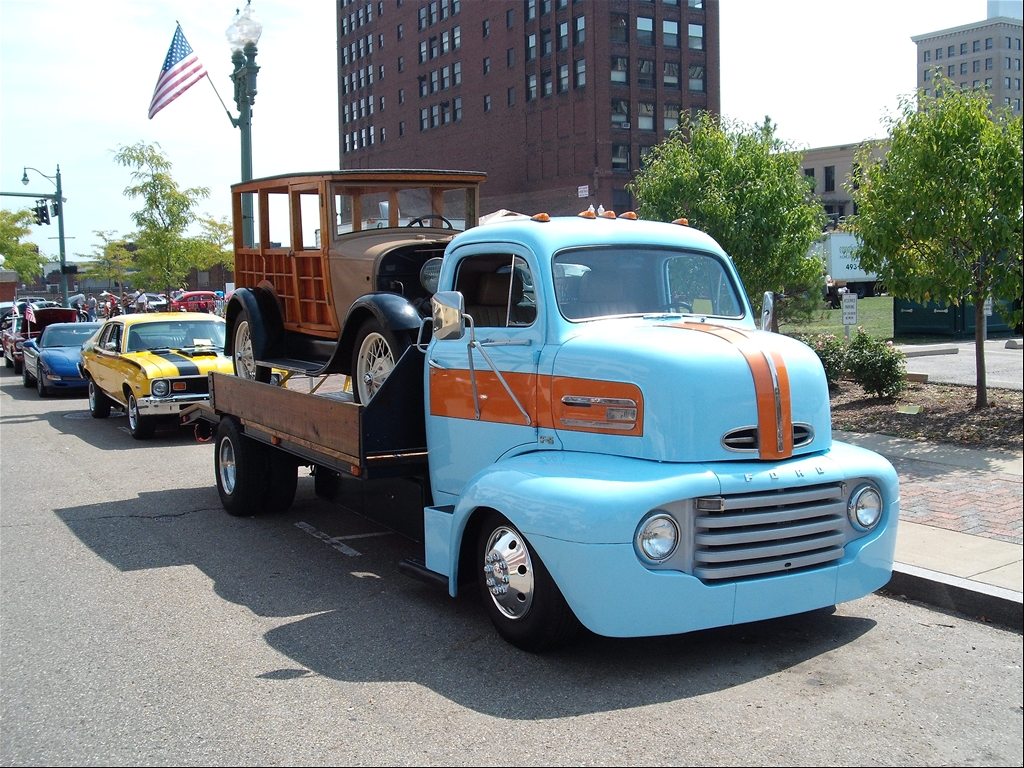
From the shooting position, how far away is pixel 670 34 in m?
58.5

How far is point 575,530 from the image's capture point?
460 centimetres

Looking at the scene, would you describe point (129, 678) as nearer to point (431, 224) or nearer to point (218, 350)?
point (431, 224)

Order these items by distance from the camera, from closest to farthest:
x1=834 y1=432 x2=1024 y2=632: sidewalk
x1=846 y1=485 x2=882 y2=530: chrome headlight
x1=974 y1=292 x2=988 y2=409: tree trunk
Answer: x1=846 y1=485 x2=882 y2=530: chrome headlight → x1=834 y1=432 x2=1024 y2=632: sidewalk → x1=974 y1=292 x2=988 y2=409: tree trunk

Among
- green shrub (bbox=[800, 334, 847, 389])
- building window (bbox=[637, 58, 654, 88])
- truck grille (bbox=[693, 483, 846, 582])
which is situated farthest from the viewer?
building window (bbox=[637, 58, 654, 88])

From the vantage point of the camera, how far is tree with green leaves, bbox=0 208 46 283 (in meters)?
63.0

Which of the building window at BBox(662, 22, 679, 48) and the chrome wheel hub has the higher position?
the building window at BBox(662, 22, 679, 48)

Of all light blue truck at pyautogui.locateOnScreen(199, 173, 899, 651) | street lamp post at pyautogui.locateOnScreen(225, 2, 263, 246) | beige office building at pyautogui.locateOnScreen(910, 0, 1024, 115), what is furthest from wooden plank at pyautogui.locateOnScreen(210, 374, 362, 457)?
beige office building at pyautogui.locateOnScreen(910, 0, 1024, 115)

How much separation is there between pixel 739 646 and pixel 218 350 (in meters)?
11.5

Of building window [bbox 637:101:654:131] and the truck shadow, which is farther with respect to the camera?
building window [bbox 637:101:654:131]

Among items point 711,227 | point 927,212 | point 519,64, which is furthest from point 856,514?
point 519,64

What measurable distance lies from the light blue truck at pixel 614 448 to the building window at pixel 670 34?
56.2 metres

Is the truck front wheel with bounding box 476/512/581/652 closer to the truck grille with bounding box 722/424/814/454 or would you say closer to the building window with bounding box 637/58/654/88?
the truck grille with bounding box 722/424/814/454

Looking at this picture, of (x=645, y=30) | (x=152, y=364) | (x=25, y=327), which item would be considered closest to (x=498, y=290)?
(x=152, y=364)

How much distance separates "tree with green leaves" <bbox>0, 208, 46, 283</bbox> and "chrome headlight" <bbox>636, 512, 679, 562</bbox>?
66.9 m
